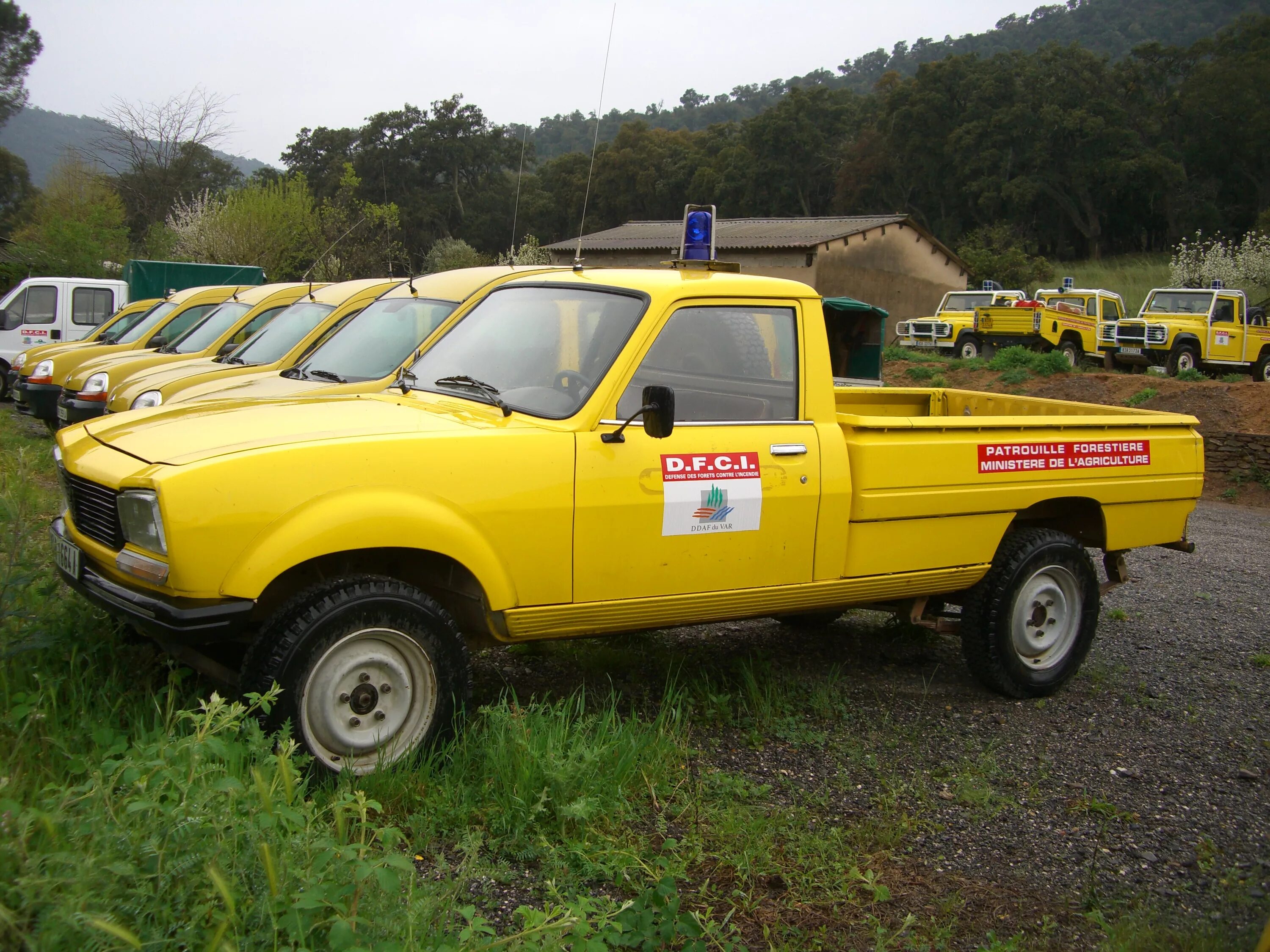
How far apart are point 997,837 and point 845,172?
185 ft

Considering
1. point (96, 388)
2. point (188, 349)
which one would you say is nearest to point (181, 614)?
point (96, 388)

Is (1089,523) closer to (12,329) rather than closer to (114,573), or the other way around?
(114,573)

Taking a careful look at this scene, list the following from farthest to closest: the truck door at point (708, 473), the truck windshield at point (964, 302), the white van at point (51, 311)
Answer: the truck windshield at point (964, 302)
the white van at point (51, 311)
the truck door at point (708, 473)

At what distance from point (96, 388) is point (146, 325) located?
4175 millimetres

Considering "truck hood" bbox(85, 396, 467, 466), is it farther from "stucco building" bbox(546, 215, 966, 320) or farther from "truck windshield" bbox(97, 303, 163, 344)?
"stucco building" bbox(546, 215, 966, 320)

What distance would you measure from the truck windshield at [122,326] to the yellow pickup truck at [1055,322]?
19.8m

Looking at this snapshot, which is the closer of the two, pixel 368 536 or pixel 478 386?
pixel 368 536

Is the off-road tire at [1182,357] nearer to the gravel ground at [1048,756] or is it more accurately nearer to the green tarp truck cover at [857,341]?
the green tarp truck cover at [857,341]

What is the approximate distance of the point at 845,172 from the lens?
56750 mm

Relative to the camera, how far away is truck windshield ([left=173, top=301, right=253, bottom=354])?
479 inches

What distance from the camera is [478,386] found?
4516 mm

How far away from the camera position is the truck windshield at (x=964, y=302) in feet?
102

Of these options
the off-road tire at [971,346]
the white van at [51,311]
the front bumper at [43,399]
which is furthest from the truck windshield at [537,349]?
the off-road tire at [971,346]

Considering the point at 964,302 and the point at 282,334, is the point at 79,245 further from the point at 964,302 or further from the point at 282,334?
the point at 964,302
